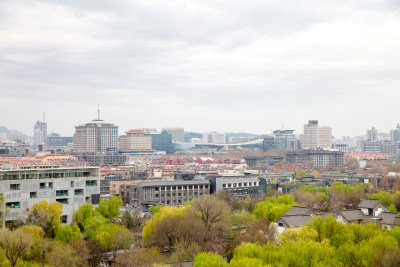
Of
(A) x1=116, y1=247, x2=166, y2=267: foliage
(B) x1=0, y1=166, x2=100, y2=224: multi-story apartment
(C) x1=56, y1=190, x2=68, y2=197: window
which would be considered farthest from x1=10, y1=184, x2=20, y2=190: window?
(A) x1=116, y1=247, x2=166, y2=267: foliage

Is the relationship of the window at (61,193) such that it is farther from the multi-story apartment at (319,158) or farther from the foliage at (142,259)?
the multi-story apartment at (319,158)

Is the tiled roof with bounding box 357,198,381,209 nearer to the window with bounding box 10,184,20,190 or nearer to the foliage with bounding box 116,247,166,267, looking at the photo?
the foliage with bounding box 116,247,166,267

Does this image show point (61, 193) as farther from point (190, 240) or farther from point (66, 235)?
point (190, 240)

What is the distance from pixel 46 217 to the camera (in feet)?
119

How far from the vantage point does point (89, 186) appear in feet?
144

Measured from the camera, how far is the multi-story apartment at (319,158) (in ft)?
509

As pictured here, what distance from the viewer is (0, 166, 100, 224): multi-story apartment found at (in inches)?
1554

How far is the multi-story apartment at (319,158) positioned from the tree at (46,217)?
12381 centimetres

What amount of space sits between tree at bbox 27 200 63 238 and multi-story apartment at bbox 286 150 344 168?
123814 mm

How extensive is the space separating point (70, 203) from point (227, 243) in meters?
12.9

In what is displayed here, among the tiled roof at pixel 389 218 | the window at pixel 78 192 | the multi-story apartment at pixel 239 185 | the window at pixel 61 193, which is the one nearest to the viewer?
the tiled roof at pixel 389 218

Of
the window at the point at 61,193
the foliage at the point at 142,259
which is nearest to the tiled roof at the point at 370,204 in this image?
the foliage at the point at 142,259

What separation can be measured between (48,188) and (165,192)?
2897 centimetres

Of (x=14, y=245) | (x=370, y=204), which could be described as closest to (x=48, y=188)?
(x=14, y=245)
